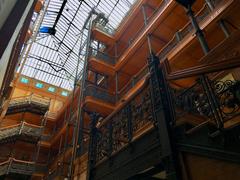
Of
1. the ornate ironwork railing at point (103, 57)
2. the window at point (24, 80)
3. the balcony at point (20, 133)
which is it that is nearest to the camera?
the ornate ironwork railing at point (103, 57)

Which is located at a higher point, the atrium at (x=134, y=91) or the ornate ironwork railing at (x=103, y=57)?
the ornate ironwork railing at (x=103, y=57)

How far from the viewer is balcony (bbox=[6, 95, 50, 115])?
1880cm

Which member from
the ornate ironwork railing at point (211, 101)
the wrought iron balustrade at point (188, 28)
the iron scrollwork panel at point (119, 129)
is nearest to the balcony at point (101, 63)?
the wrought iron balustrade at point (188, 28)

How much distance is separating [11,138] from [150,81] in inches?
651

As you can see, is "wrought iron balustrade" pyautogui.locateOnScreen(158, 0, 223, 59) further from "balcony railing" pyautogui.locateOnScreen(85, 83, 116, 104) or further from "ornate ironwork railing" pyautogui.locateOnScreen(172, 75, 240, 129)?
"ornate ironwork railing" pyautogui.locateOnScreen(172, 75, 240, 129)

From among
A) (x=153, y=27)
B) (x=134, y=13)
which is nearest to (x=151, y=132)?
(x=153, y=27)

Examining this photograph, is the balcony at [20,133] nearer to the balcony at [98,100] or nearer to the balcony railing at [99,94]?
the balcony at [98,100]

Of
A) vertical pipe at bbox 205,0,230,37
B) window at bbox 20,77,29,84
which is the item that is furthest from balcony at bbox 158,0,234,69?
window at bbox 20,77,29,84

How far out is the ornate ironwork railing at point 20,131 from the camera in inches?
669

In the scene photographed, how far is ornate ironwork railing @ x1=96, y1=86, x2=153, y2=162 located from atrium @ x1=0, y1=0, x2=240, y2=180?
0.03 meters

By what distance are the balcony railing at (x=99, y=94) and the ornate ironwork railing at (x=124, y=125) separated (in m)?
7.03

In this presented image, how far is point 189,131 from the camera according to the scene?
3.00 m

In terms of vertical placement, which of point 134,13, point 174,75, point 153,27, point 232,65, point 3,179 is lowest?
point 232,65

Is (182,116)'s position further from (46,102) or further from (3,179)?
(46,102)
